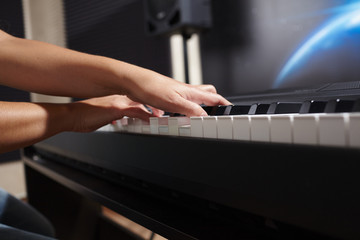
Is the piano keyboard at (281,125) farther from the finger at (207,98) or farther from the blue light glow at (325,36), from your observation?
the blue light glow at (325,36)

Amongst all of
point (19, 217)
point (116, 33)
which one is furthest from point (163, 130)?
point (116, 33)

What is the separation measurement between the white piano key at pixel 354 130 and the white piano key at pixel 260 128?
0.29 feet

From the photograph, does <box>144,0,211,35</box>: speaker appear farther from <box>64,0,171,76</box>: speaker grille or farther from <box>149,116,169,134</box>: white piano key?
<box>149,116,169,134</box>: white piano key

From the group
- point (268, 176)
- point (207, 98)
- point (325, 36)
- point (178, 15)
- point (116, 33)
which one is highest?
point (116, 33)

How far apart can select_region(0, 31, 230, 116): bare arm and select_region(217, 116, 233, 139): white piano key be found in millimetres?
154

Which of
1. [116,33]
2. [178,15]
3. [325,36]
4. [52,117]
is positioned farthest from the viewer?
[116,33]

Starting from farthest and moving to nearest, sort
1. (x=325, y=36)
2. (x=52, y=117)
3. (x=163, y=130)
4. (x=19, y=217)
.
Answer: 1. (x=325, y=36)
2. (x=19, y=217)
3. (x=52, y=117)
4. (x=163, y=130)

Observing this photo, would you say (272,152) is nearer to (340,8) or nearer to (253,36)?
(340,8)

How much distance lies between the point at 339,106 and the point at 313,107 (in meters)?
0.04

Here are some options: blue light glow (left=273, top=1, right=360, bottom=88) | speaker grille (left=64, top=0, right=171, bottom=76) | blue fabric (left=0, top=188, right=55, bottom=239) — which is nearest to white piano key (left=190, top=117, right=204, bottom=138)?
blue fabric (left=0, top=188, right=55, bottom=239)

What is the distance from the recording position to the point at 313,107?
37cm

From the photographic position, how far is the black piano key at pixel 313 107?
357 millimetres

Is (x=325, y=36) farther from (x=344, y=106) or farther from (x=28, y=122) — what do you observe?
(x=28, y=122)

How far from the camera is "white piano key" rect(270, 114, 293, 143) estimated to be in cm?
30
